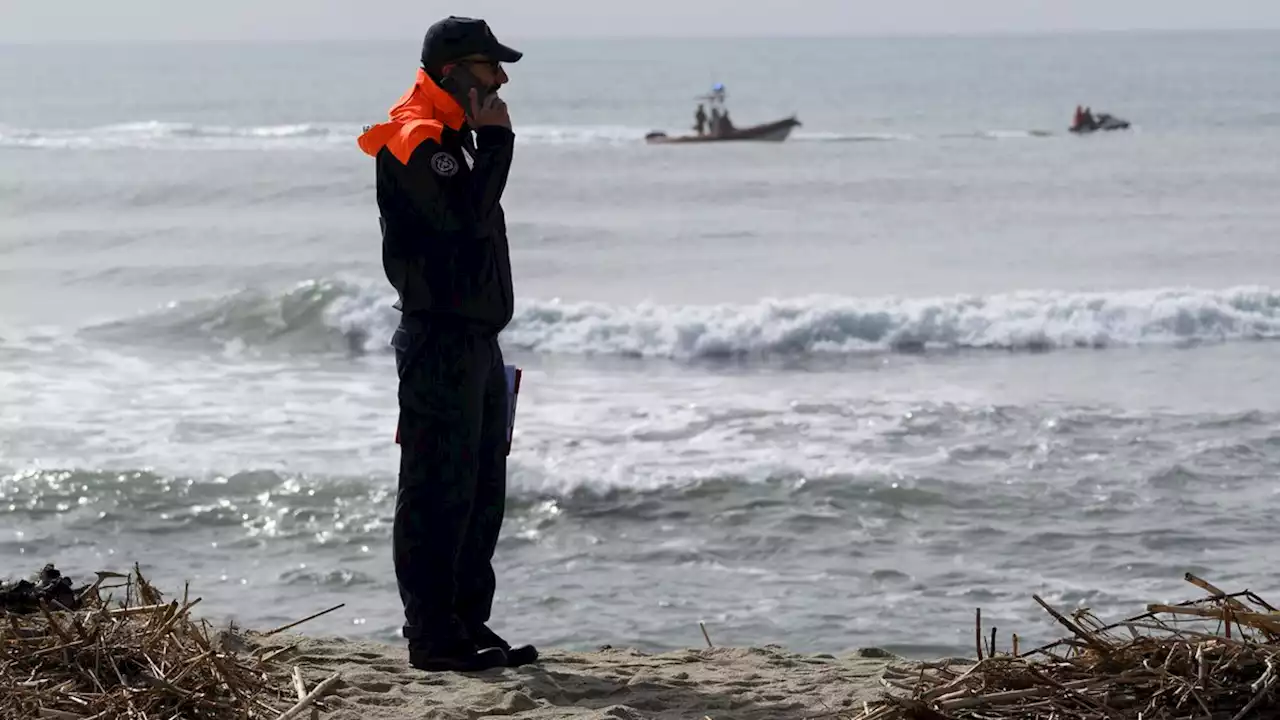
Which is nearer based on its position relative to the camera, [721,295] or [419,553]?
[419,553]

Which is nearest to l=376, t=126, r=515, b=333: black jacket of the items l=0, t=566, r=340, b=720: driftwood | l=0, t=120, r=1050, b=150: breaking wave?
l=0, t=566, r=340, b=720: driftwood

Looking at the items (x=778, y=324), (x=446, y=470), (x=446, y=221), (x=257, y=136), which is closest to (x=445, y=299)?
(x=446, y=221)

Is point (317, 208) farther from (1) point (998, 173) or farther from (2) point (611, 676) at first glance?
(2) point (611, 676)

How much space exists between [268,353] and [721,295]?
690 cm

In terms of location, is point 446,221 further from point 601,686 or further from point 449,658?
point 601,686

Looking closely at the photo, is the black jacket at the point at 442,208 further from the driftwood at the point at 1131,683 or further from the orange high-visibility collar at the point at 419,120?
the driftwood at the point at 1131,683

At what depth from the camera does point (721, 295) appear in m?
20.1

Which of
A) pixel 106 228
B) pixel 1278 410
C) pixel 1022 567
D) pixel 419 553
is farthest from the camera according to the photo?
pixel 106 228

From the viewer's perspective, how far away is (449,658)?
473cm

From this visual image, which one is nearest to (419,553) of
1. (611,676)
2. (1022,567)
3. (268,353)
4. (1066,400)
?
(611,676)

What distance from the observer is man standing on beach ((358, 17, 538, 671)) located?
4.46m

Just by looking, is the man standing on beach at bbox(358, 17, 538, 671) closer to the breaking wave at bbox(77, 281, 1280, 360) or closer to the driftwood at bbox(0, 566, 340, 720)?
the driftwood at bbox(0, 566, 340, 720)

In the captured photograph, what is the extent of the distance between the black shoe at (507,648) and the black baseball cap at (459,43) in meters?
1.69

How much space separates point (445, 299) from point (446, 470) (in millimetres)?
500
